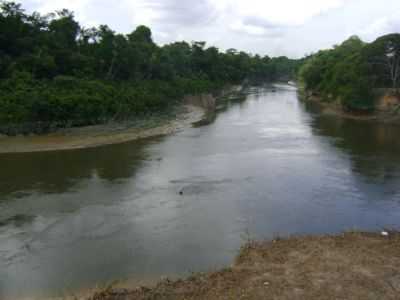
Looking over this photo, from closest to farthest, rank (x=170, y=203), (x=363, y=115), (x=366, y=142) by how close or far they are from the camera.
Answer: (x=170, y=203) < (x=366, y=142) < (x=363, y=115)

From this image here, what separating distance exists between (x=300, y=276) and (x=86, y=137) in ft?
88.3

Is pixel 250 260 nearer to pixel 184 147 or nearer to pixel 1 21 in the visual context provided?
pixel 184 147

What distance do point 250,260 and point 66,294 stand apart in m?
5.60

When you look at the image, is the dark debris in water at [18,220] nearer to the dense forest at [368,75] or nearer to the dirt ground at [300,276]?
the dirt ground at [300,276]

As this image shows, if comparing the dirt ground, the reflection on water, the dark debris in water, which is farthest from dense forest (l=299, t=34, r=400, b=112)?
the dark debris in water

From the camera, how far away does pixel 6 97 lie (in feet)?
114

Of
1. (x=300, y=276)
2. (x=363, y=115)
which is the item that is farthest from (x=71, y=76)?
(x=300, y=276)

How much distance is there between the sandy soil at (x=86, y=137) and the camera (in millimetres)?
30703

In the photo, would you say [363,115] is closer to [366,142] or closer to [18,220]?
[366,142]

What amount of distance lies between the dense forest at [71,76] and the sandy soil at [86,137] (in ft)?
4.14

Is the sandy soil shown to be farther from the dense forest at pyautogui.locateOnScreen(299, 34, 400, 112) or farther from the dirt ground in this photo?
the dirt ground

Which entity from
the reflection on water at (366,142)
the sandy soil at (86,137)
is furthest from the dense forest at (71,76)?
the reflection on water at (366,142)

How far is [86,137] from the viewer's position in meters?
33.9

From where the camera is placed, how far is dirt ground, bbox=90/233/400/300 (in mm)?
9922
